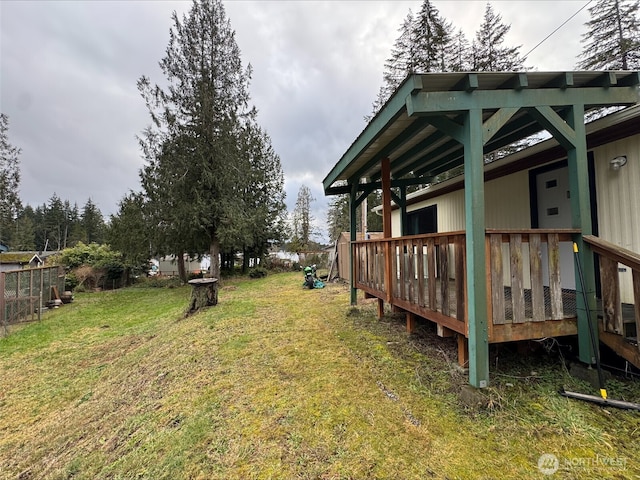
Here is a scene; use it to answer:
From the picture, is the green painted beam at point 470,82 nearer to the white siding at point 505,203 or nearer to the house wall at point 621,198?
the house wall at point 621,198

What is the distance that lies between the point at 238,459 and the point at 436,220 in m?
6.56

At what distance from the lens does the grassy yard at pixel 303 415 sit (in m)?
1.88

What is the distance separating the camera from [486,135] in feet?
8.28

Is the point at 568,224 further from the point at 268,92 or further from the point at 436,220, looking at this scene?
the point at 268,92

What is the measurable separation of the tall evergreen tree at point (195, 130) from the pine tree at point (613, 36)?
46.5 ft

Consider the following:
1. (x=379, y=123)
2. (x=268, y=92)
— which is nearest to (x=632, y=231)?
(x=379, y=123)

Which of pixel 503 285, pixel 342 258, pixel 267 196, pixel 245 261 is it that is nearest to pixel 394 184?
pixel 503 285

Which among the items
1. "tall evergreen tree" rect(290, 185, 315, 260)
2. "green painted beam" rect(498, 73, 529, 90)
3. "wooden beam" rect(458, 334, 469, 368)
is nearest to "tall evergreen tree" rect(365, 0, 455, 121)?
"green painted beam" rect(498, 73, 529, 90)

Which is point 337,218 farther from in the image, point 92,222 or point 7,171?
point 92,222

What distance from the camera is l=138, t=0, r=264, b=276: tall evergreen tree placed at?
12.0 meters

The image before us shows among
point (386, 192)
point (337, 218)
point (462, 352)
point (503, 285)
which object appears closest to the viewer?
point (503, 285)

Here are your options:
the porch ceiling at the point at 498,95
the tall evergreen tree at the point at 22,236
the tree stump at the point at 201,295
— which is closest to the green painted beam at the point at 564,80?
the porch ceiling at the point at 498,95

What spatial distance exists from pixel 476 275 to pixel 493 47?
14297 millimetres

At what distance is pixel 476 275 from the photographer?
2395 mm
